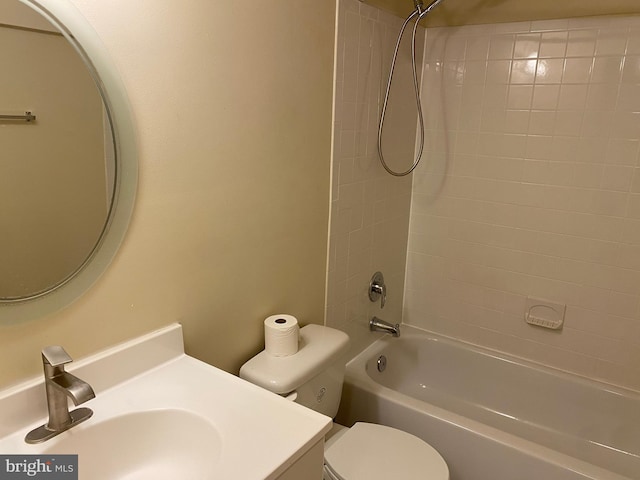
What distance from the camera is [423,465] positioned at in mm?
1538

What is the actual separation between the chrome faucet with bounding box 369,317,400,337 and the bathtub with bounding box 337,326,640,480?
0.30ft

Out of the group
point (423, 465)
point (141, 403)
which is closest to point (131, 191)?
point (141, 403)

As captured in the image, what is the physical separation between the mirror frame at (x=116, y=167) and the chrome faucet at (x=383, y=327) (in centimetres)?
140

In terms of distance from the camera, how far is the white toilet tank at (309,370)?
1427mm

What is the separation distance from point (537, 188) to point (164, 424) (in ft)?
5.86

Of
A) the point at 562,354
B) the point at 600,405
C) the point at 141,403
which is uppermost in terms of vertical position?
the point at 141,403

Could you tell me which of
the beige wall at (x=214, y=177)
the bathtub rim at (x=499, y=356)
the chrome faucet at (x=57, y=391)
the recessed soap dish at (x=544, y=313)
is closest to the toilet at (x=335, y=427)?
the beige wall at (x=214, y=177)

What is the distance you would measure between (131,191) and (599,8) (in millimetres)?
1844

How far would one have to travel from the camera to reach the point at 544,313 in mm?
2213

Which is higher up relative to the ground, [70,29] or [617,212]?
[70,29]

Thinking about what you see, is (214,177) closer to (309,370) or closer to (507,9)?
(309,370)

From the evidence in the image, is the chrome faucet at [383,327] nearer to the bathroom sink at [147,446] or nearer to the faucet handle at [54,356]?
the bathroom sink at [147,446]

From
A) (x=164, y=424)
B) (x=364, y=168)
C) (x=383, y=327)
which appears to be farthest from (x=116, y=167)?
(x=383, y=327)

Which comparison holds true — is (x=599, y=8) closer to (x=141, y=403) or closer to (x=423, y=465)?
(x=423, y=465)
